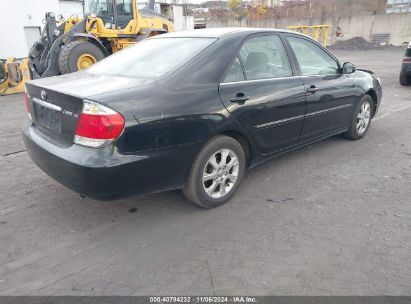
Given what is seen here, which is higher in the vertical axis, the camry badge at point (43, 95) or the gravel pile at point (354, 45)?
the camry badge at point (43, 95)

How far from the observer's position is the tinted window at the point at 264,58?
11.4ft

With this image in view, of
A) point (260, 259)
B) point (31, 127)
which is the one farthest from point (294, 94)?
point (31, 127)

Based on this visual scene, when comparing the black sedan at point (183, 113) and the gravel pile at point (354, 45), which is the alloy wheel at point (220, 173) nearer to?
the black sedan at point (183, 113)

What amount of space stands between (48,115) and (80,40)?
26.3 ft

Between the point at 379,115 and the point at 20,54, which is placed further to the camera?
the point at 20,54

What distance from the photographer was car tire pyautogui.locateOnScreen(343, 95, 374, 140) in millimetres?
5031

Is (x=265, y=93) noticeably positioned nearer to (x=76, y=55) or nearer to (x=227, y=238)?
(x=227, y=238)

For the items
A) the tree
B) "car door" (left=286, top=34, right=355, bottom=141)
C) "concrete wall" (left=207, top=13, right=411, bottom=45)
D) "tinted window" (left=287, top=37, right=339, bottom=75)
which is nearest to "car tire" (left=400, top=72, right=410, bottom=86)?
"car door" (left=286, top=34, right=355, bottom=141)

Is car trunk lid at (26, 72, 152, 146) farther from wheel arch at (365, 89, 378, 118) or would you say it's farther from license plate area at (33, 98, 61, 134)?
wheel arch at (365, 89, 378, 118)

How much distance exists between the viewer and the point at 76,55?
942 centimetres

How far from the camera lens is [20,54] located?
20047 mm

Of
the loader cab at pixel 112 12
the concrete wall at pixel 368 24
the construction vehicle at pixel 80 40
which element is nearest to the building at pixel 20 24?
the construction vehicle at pixel 80 40

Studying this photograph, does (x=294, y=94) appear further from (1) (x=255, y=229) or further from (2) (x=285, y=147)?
(1) (x=255, y=229)

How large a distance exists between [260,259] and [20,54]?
857 inches
